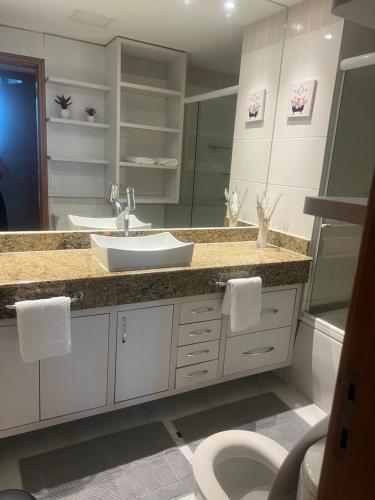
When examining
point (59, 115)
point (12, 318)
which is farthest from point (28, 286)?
point (59, 115)

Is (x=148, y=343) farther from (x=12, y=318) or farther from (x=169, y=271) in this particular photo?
(x=12, y=318)

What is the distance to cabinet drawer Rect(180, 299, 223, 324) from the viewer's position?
1946mm

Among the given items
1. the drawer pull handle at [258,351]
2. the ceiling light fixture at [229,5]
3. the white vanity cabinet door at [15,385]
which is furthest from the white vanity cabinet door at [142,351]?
the ceiling light fixture at [229,5]

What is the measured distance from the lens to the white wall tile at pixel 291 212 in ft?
7.68

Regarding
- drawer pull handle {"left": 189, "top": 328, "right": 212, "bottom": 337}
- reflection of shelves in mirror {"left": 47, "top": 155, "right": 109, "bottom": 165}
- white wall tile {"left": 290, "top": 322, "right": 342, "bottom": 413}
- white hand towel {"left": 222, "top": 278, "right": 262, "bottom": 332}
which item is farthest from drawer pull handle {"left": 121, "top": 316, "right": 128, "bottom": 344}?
white wall tile {"left": 290, "top": 322, "right": 342, "bottom": 413}

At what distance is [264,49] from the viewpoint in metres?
2.46

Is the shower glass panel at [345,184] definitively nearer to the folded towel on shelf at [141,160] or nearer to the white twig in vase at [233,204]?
the white twig in vase at [233,204]

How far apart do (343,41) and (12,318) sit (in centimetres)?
218

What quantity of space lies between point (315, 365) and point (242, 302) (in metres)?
0.73

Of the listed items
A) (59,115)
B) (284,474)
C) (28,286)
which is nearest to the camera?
(284,474)

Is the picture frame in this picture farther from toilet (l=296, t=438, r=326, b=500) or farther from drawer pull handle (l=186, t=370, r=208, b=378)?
toilet (l=296, t=438, r=326, b=500)

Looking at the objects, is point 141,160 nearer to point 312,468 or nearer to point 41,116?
point 41,116

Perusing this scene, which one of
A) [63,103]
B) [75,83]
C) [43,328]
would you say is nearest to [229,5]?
[75,83]

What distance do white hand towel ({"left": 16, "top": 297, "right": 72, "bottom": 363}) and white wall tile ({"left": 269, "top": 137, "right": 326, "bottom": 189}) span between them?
1.58m
